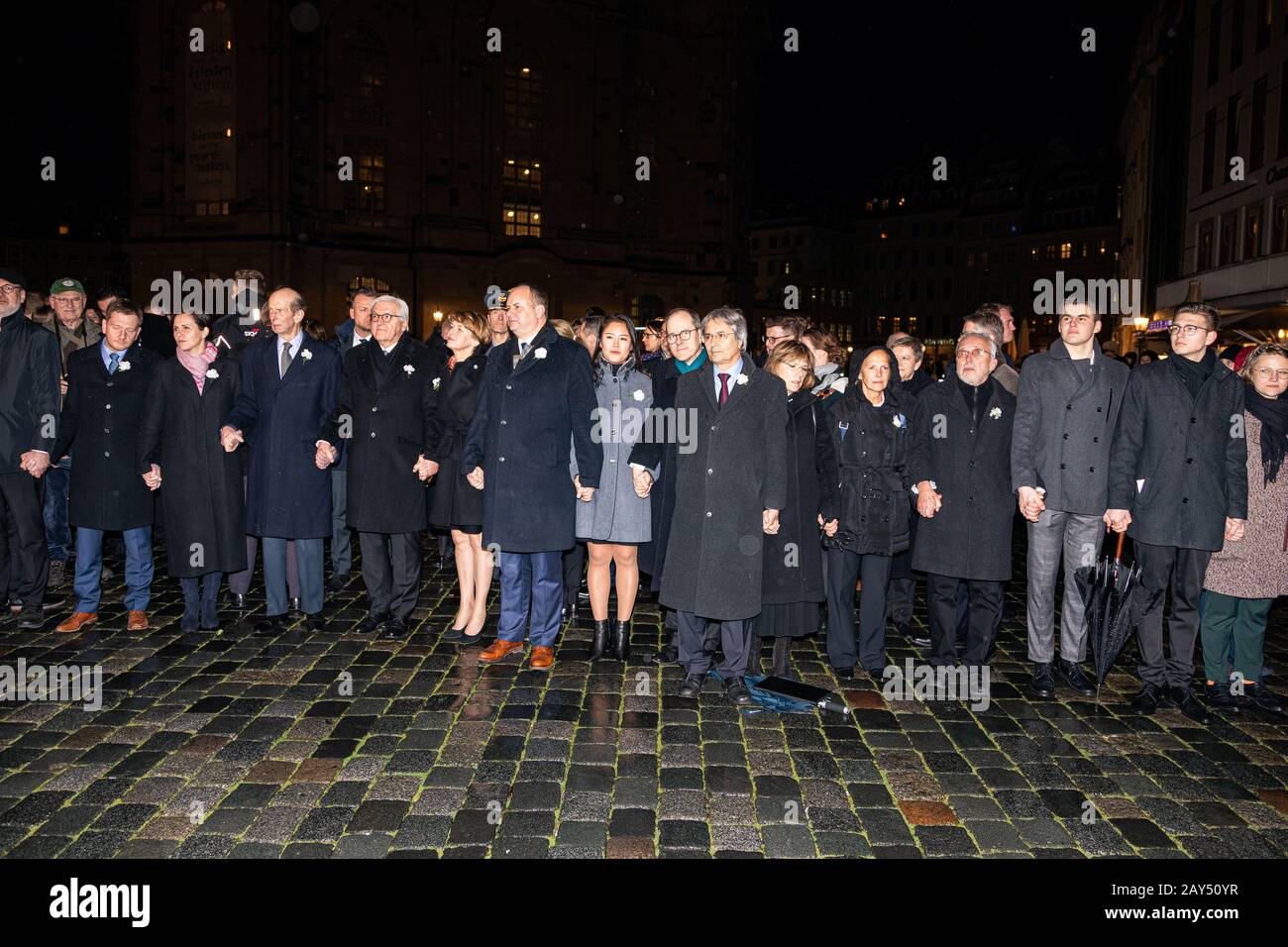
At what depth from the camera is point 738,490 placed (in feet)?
20.7

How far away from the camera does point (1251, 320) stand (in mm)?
17594

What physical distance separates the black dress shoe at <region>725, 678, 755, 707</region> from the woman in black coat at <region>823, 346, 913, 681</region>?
942mm

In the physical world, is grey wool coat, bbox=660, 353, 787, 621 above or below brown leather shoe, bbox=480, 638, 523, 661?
above

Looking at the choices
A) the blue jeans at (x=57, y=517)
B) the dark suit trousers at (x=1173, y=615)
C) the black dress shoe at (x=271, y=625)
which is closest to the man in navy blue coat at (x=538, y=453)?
the black dress shoe at (x=271, y=625)

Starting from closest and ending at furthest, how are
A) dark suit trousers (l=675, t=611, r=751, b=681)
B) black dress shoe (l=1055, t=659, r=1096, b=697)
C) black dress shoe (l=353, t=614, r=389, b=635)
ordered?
1. dark suit trousers (l=675, t=611, r=751, b=681)
2. black dress shoe (l=1055, t=659, r=1096, b=697)
3. black dress shoe (l=353, t=614, r=389, b=635)

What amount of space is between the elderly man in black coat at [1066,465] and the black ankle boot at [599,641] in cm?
313

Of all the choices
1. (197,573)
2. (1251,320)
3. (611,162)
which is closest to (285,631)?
(197,573)

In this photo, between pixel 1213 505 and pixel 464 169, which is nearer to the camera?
pixel 1213 505

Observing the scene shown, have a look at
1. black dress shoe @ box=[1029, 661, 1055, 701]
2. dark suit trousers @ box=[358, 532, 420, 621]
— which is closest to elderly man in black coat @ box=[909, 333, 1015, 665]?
black dress shoe @ box=[1029, 661, 1055, 701]

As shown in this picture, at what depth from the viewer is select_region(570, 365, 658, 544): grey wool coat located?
7.21 metres

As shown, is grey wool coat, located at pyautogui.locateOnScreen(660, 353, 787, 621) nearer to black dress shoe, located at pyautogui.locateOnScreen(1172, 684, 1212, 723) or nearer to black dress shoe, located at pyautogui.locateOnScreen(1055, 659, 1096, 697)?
black dress shoe, located at pyautogui.locateOnScreen(1055, 659, 1096, 697)

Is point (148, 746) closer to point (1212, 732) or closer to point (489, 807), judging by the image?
point (489, 807)

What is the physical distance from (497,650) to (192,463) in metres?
2.97
